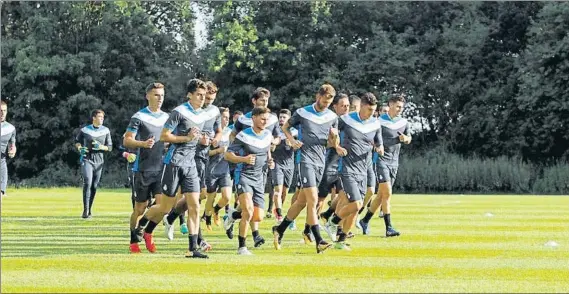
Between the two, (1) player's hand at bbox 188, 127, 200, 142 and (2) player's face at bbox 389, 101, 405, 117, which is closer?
(1) player's hand at bbox 188, 127, 200, 142

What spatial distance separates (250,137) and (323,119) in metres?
0.98

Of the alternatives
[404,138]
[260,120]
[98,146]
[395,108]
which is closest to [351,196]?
[260,120]

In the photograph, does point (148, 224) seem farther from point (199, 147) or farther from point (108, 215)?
point (108, 215)

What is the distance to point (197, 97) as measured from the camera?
13320 mm

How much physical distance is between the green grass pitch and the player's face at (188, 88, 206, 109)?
1.79m

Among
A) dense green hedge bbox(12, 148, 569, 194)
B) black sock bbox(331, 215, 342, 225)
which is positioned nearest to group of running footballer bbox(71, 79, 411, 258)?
black sock bbox(331, 215, 342, 225)

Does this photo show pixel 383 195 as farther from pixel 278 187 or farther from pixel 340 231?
pixel 278 187

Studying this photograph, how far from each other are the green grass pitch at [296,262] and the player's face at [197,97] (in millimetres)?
1795

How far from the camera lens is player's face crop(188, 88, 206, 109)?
13262 mm

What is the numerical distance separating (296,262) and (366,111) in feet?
9.92

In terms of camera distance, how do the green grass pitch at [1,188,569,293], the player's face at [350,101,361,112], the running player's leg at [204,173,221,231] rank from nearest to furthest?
the green grass pitch at [1,188,569,293] → the player's face at [350,101,361,112] → the running player's leg at [204,173,221,231]

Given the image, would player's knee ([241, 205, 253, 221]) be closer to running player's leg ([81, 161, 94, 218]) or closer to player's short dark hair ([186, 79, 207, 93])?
player's short dark hair ([186, 79, 207, 93])

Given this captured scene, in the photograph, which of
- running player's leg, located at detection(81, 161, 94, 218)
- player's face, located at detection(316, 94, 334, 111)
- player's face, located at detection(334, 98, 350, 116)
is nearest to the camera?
player's face, located at detection(316, 94, 334, 111)

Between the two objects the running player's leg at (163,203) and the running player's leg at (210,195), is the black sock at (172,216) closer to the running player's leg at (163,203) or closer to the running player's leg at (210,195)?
the running player's leg at (163,203)
